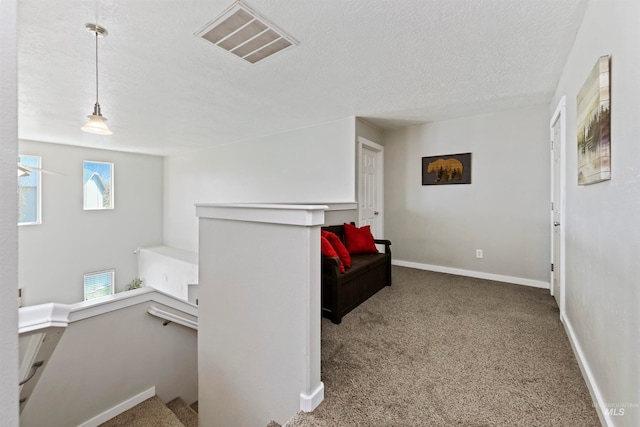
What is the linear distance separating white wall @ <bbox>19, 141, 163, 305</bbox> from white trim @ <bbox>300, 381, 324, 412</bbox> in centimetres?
669

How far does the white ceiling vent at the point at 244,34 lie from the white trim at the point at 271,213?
1.29 meters

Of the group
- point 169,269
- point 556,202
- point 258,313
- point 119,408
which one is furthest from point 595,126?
point 169,269

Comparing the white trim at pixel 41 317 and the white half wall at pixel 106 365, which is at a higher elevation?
Answer: the white trim at pixel 41 317

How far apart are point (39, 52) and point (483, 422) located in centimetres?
404

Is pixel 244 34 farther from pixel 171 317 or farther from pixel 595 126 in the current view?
pixel 171 317

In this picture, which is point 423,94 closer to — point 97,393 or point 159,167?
point 97,393

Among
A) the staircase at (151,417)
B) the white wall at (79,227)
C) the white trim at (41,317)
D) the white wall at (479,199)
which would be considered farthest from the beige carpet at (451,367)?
the white wall at (79,227)

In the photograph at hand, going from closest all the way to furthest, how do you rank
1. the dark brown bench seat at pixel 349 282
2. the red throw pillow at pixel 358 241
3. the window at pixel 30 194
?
the dark brown bench seat at pixel 349 282 → the red throw pillow at pixel 358 241 → the window at pixel 30 194

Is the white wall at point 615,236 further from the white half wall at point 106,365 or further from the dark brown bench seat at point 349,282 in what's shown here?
the white half wall at point 106,365

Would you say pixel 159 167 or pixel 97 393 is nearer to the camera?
pixel 97 393

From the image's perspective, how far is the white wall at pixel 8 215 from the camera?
53cm

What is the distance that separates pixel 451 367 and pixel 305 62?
2.69m

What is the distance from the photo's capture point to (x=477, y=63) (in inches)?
96.8

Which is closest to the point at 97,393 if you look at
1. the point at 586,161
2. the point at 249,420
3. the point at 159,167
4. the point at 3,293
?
the point at 249,420
